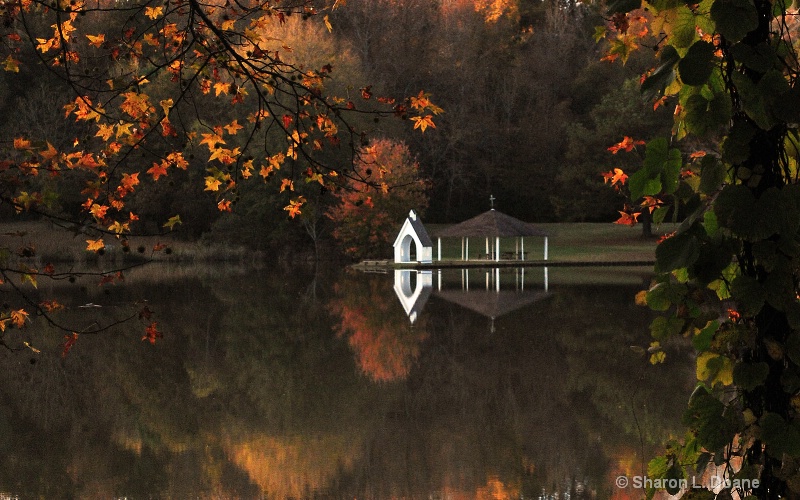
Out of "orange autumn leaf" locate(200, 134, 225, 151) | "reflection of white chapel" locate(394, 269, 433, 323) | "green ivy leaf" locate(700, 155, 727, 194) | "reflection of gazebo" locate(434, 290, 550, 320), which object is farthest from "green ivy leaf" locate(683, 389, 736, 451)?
"reflection of gazebo" locate(434, 290, 550, 320)

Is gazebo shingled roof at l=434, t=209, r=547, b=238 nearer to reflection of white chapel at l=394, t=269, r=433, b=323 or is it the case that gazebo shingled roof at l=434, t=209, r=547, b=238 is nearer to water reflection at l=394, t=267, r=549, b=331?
water reflection at l=394, t=267, r=549, b=331

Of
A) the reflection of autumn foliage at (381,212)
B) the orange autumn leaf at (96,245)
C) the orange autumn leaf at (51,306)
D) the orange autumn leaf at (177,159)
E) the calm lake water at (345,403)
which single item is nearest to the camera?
the orange autumn leaf at (96,245)

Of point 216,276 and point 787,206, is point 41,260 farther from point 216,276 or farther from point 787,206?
point 787,206

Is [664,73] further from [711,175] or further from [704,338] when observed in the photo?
[704,338]

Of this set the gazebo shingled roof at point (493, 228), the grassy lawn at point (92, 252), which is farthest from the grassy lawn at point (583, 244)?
the grassy lawn at point (92, 252)

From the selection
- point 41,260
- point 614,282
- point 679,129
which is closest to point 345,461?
point 679,129

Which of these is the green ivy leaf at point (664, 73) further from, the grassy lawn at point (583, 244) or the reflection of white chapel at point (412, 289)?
the grassy lawn at point (583, 244)

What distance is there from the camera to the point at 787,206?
2391mm

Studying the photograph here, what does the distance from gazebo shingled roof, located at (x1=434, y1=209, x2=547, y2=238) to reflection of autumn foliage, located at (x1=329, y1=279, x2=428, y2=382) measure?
1275 cm

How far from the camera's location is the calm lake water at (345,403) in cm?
918

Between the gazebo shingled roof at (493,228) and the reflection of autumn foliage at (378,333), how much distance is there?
12755 mm

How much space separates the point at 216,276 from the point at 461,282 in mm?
9320

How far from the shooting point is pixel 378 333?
19.4 metres

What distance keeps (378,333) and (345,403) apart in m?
6.52
